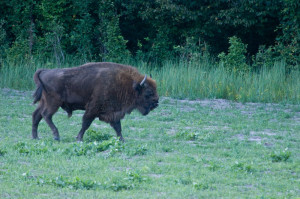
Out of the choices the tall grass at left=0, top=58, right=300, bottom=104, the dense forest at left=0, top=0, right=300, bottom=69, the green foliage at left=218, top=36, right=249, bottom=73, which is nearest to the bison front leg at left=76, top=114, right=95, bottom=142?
the tall grass at left=0, top=58, right=300, bottom=104

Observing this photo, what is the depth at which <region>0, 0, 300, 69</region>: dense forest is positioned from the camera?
22.3m

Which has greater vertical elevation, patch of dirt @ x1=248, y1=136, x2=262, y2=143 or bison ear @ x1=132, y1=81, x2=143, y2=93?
bison ear @ x1=132, y1=81, x2=143, y2=93

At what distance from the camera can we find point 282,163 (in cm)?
803

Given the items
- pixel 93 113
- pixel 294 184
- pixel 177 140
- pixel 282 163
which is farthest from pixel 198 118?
pixel 294 184

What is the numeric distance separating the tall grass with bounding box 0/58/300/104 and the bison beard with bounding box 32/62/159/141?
6390 millimetres

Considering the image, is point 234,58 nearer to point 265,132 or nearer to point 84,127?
point 265,132

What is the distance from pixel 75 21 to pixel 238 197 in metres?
20.5

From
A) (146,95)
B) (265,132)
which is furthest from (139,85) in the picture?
(265,132)

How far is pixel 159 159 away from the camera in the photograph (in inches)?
319

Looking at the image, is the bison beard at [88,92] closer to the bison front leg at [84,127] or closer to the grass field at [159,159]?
the bison front leg at [84,127]

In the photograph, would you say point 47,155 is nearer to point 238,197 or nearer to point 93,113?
point 93,113

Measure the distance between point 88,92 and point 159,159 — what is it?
2.71 metres

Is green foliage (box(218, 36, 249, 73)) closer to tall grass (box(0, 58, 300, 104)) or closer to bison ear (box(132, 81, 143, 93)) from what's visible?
tall grass (box(0, 58, 300, 104))

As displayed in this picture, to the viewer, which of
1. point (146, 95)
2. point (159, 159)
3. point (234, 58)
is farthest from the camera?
point (234, 58)
